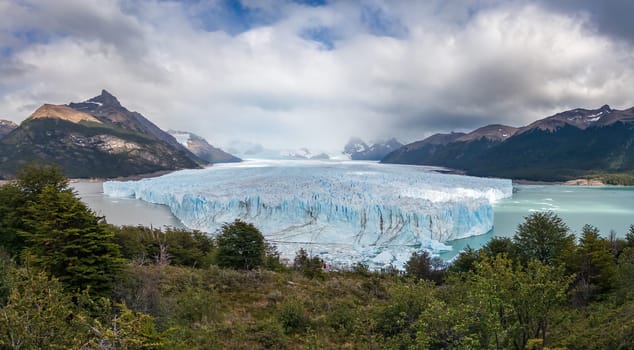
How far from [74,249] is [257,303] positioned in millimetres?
4807

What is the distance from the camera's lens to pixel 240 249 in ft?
51.5

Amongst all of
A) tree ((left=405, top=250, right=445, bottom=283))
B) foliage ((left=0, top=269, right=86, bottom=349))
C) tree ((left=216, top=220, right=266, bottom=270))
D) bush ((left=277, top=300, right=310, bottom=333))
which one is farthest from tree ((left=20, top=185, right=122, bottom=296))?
tree ((left=405, top=250, right=445, bottom=283))

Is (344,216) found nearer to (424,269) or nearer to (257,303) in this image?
(424,269)

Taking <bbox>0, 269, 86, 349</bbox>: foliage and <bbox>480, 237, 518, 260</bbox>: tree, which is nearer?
<bbox>0, 269, 86, 349</bbox>: foliage

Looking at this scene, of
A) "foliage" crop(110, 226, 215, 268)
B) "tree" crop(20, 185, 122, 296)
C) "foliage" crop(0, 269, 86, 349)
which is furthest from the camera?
"foliage" crop(110, 226, 215, 268)

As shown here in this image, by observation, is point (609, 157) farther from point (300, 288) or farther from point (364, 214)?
point (300, 288)

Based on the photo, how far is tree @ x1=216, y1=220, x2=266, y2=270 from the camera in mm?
15516

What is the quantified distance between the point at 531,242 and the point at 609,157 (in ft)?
363

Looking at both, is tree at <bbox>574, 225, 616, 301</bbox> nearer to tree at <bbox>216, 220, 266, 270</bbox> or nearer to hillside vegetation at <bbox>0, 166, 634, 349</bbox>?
hillside vegetation at <bbox>0, 166, 634, 349</bbox>

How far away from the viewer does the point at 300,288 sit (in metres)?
11.6

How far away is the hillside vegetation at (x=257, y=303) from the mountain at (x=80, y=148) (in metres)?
82.1

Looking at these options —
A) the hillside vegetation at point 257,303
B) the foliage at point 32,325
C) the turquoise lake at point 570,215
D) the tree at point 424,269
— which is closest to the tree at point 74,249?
the hillside vegetation at point 257,303

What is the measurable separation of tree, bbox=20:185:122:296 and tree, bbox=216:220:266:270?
8240 mm

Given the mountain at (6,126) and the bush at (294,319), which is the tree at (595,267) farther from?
the mountain at (6,126)
